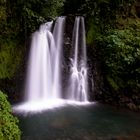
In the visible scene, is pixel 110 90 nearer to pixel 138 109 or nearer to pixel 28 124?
pixel 138 109

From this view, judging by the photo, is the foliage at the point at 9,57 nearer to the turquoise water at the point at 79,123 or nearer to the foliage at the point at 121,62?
the turquoise water at the point at 79,123

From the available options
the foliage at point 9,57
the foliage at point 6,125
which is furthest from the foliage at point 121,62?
the foliage at point 6,125

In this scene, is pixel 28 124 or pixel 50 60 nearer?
pixel 28 124

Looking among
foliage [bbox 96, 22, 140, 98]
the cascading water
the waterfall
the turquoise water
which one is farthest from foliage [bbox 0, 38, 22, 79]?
foliage [bbox 96, 22, 140, 98]

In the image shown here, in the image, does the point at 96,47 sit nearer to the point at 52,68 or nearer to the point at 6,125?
the point at 52,68

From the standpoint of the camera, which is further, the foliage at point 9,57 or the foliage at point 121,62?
the foliage at point 121,62

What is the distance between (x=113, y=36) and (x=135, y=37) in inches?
35.5

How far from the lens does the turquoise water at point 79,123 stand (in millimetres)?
9633

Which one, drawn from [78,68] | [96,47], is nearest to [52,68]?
[78,68]

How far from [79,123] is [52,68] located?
127 inches

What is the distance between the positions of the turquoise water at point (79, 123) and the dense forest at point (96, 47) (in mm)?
982

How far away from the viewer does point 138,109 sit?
12.1 m

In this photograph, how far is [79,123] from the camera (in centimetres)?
1060

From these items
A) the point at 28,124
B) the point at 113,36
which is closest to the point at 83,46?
the point at 113,36
